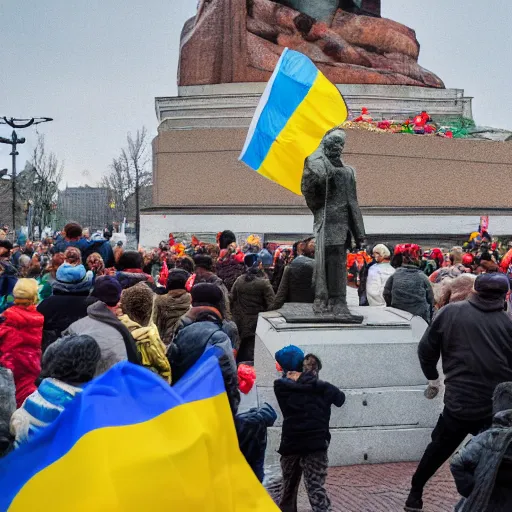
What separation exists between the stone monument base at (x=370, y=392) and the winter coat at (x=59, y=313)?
181 cm

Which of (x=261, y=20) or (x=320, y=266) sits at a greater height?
(x=261, y=20)

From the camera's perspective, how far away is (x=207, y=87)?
2952 centimetres

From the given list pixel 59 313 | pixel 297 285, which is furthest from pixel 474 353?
pixel 297 285

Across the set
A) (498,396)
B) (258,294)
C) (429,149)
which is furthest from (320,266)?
(429,149)

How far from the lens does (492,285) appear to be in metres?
5.60

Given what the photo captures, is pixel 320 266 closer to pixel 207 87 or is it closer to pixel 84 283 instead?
pixel 84 283

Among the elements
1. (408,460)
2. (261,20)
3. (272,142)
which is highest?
(261,20)

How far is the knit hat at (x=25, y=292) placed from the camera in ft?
21.6

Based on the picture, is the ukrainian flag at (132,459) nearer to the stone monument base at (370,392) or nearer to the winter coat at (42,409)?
the winter coat at (42,409)

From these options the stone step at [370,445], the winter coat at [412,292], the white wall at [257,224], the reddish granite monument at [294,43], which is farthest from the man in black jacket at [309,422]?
the reddish granite monument at [294,43]

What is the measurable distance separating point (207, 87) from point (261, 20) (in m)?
3.40

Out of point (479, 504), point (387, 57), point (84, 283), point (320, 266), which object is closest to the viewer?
point (479, 504)

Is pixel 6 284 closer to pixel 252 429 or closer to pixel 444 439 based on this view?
pixel 252 429

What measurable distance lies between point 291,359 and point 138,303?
1.17m
